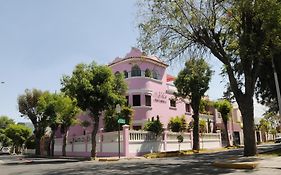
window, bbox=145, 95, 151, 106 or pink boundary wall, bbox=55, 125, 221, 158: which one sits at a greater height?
window, bbox=145, 95, 151, 106

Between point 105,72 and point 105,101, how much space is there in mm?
2415

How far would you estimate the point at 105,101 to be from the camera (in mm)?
28766

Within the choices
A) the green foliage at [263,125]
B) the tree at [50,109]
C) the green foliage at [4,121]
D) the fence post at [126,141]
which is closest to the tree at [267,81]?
the fence post at [126,141]

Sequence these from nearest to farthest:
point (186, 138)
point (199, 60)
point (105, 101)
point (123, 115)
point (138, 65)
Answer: point (199, 60), point (105, 101), point (123, 115), point (186, 138), point (138, 65)

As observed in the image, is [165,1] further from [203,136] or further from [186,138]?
[203,136]

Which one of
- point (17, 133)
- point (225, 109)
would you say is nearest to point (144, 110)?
point (225, 109)

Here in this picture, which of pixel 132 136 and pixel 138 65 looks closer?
pixel 132 136

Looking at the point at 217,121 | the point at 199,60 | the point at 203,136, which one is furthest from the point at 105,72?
the point at 217,121

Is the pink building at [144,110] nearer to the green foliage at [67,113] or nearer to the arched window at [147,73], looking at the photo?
the arched window at [147,73]

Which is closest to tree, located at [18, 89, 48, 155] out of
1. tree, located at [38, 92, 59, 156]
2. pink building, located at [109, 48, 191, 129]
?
tree, located at [38, 92, 59, 156]

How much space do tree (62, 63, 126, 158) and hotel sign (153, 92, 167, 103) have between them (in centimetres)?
1083

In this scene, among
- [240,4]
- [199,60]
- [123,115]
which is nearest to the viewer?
[240,4]

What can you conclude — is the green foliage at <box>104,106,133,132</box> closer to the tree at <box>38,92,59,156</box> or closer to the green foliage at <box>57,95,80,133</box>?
the green foliage at <box>57,95,80,133</box>

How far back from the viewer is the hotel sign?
4009cm
